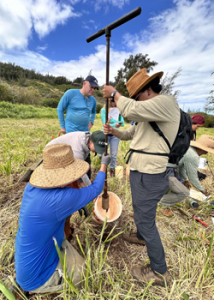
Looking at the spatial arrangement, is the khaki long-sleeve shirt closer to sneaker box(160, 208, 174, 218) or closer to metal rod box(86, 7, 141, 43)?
metal rod box(86, 7, 141, 43)

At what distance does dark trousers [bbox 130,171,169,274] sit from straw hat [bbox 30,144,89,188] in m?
0.65

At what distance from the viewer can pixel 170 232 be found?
213 cm

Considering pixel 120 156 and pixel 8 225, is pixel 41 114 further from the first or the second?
pixel 8 225

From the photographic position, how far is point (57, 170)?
1253mm

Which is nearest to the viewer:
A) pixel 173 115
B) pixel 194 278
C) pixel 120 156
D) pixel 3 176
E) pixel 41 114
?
pixel 173 115

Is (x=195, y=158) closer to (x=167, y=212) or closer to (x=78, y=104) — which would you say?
(x=167, y=212)

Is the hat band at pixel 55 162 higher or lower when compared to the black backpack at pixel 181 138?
lower

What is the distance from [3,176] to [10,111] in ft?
37.7

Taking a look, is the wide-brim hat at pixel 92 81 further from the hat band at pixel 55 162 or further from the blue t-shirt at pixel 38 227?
the blue t-shirt at pixel 38 227

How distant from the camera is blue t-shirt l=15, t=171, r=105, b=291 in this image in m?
1.11

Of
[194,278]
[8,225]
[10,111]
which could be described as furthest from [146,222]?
[10,111]

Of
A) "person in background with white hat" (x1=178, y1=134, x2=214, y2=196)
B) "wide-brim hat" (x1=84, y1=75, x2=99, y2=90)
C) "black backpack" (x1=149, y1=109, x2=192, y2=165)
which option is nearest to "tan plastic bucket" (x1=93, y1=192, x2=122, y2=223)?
"black backpack" (x1=149, y1=109, x2=192, y2=165)

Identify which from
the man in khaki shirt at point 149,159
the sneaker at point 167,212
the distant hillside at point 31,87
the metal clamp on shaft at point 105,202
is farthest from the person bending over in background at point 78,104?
the distant hillside at point 31,87

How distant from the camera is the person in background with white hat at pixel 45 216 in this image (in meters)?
1.12
